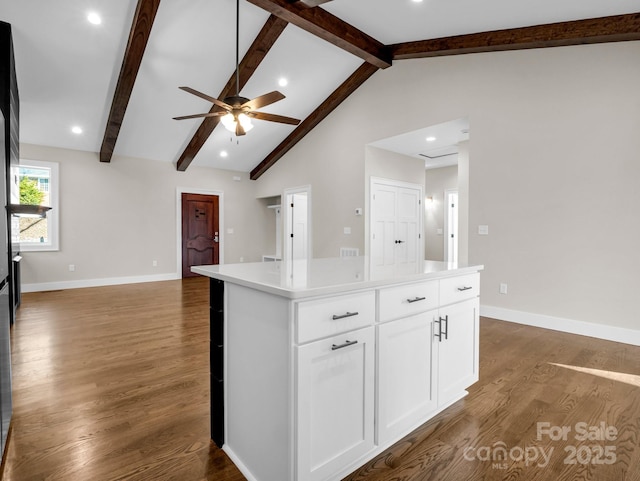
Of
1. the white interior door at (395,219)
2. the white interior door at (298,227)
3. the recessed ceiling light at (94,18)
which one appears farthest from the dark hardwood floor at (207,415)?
the white interior door at (298,227)

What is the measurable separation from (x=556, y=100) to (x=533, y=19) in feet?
2.81

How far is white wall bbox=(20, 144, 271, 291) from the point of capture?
20.0 ft

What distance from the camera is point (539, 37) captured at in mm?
3551

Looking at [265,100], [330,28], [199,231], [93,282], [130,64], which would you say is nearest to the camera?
[265,100]

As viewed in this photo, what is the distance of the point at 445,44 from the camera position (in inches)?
166

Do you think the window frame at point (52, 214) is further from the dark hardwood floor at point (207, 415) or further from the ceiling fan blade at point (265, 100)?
the ceiling fan blade at point (265, 100)

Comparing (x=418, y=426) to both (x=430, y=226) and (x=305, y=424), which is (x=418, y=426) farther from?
(x=430, y=226)

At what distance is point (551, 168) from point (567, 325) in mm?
1709

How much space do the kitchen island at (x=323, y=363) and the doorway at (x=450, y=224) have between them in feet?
21.2

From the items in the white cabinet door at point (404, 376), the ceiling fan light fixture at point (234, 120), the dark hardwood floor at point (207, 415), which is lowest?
the dark hardwood floor at point (207, 415)

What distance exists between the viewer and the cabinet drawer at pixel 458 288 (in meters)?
1.94

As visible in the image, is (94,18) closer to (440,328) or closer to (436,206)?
(440,328)

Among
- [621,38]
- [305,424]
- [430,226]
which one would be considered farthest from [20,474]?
[430,226]

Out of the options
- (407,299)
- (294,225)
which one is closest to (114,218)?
(294,225)
